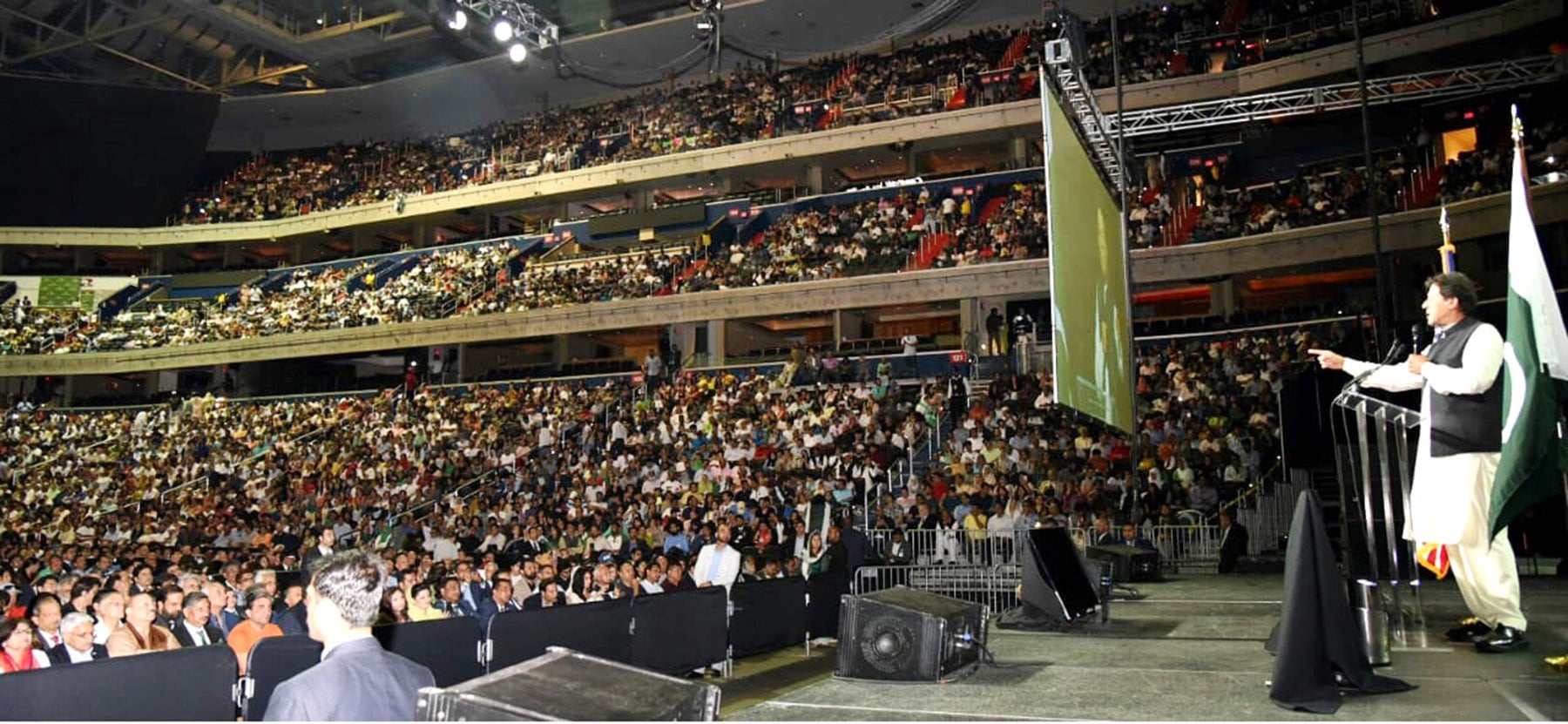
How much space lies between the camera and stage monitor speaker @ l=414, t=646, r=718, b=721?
236 centimetres

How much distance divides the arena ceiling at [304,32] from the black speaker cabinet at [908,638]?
2787 centimetres

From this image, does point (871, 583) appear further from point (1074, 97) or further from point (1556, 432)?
point (1556, 432)

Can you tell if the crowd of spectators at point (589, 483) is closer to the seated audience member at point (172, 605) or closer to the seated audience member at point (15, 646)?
the seated audience member at point (172, 605)

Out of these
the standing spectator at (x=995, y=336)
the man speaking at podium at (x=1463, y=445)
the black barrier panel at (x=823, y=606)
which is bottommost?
the black barrier panel at (x=823, y=606)

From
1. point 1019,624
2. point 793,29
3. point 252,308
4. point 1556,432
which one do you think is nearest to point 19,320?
point 252,308

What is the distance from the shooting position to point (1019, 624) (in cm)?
775

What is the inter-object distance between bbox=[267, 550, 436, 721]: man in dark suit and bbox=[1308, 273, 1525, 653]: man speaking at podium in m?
4.16

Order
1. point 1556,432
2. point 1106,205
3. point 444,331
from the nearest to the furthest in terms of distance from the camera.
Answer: point 1556,432 → point 1106,205 → point 444,331

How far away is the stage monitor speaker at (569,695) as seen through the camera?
2.36 meters

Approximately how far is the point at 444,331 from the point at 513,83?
11919mm

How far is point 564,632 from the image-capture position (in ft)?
23.5

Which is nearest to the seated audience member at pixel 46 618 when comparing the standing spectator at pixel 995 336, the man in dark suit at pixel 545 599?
the man in dark suit at pixel 545 599

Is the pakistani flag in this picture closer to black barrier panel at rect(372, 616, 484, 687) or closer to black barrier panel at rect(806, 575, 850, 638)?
black barrier panel at rect(372, 616, 484, 687)

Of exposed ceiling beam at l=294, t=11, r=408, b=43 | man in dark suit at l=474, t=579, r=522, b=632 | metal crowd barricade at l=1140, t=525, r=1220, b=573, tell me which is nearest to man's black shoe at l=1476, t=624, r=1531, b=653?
man in dark suit at l=474, t=579, r=522, b=632
